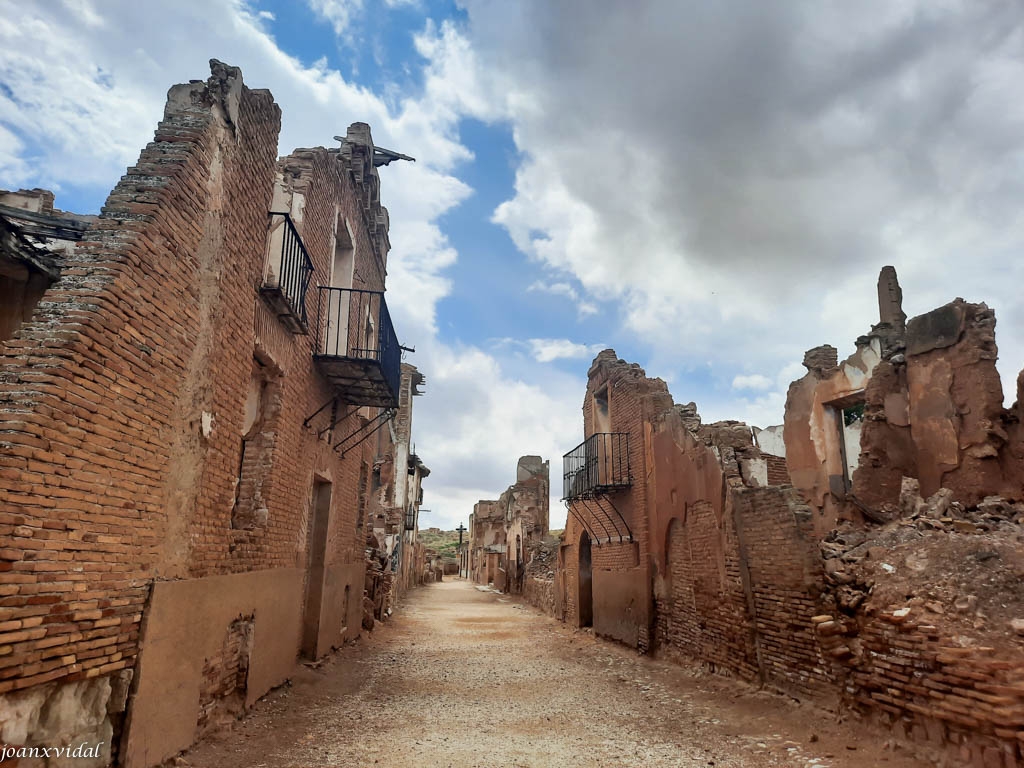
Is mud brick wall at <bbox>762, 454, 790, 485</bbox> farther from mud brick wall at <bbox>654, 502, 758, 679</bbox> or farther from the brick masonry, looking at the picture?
mud brick wall at <bbox>654, 502, 758, 679</bbox>

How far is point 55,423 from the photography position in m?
4.04

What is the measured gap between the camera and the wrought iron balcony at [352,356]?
10.3 metres

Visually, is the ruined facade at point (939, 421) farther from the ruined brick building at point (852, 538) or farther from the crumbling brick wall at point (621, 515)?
the crumbling brick wall at point (621, 515)

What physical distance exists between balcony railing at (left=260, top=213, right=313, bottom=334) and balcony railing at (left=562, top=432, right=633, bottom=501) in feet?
27.1

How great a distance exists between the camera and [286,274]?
27.9 ft

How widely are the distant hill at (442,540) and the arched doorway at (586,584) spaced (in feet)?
176

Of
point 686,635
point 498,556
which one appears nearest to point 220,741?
point 686,635

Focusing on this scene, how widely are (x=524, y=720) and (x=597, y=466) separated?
8.73 metres

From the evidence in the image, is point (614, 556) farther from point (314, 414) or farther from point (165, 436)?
point (165, 436)

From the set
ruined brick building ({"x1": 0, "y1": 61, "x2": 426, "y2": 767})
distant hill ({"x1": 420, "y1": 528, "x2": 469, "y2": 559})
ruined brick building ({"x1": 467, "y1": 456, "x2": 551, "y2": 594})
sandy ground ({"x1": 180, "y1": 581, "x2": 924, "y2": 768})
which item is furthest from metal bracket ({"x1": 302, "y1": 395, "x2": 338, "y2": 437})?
distant hill ({"x1": 420, "y1": 528, "x2": 469, "y2": 559})

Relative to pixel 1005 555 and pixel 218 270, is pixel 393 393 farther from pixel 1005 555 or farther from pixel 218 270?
pixel 1005 555

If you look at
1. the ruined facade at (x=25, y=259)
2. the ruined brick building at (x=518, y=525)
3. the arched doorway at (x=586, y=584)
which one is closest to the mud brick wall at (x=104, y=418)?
the ruined facade at (x=25, y=259)

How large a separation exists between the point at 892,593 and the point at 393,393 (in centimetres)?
811

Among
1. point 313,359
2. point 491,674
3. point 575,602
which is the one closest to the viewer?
point 313,359
